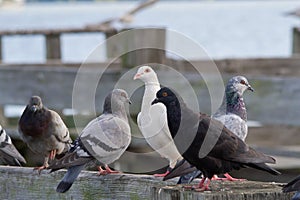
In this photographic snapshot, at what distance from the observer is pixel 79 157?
479 cm

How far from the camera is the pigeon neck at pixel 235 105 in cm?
534

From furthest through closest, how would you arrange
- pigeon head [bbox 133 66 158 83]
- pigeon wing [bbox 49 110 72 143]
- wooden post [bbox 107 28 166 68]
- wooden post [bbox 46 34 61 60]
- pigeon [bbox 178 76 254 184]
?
1. wooden post [bbox 46 34 61 60]
2. wooden post [bbox 107 28 166 68]
3. pigeon wing [bbox 49 110 72 143]
4. pigeon head [bbox 133 66 158 83]
5. pigeon [bbox 178 76 254 184]

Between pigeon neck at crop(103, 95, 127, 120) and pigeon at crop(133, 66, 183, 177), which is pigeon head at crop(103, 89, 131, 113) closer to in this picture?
pigeon neck at crop(103, 95, 127, 120)

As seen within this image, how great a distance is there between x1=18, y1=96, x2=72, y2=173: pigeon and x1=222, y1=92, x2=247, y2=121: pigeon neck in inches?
46.7

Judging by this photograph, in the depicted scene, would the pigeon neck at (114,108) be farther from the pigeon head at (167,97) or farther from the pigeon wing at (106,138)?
the pigeon head at (167,97)

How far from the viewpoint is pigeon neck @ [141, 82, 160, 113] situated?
566cm

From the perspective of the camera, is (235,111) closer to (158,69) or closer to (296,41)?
(158,69)

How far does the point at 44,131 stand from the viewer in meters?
6.14

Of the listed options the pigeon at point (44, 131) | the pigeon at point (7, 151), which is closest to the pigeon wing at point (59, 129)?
the pigeon at point (44, 131)

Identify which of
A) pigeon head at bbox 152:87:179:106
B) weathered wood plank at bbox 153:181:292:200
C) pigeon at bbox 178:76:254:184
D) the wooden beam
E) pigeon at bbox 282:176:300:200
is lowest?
weathered wood plank at bbox 153:181:292:200

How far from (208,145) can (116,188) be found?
541 mm

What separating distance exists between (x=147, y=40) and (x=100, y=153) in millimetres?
3651

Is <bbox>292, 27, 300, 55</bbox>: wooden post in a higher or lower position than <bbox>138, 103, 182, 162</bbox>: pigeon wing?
higher

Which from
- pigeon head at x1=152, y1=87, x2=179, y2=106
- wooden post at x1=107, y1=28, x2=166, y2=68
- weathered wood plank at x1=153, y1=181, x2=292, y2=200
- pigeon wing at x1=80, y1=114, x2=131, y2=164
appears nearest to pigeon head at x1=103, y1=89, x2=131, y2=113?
pigeon wing at x1=80, y1=114, x2=131, y2=164
